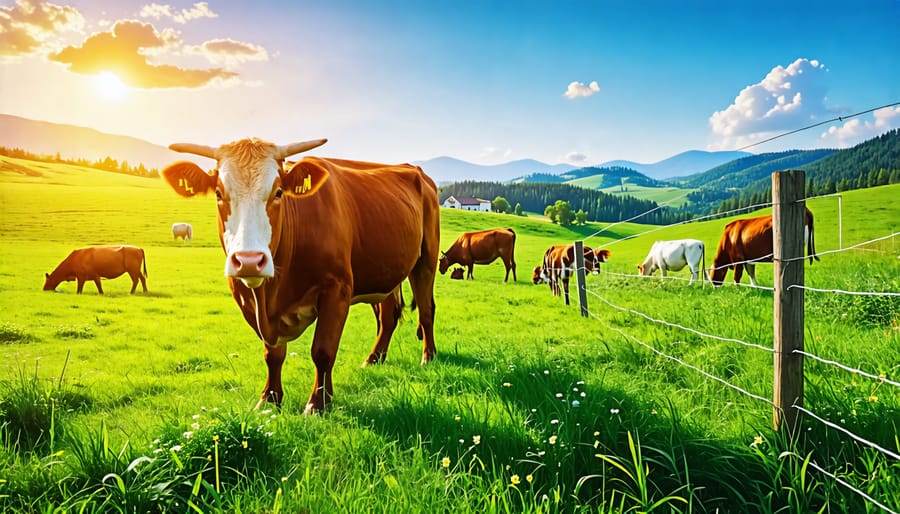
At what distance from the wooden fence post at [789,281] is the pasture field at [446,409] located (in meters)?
0.24

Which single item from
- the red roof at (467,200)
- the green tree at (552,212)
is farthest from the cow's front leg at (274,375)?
the red roof at (467,200)

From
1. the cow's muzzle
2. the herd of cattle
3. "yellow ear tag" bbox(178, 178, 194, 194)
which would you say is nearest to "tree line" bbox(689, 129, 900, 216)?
the herd of cattle

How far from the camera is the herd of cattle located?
2.87 metres

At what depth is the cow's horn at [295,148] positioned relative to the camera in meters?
3.09

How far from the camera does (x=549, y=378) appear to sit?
337 cm

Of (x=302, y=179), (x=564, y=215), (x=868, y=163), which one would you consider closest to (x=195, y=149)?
(x=302, y=179)

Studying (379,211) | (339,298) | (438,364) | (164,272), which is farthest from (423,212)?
(164,272)

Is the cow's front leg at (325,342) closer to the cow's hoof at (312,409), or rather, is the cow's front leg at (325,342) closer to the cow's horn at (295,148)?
the cow's hoof at (312,409)

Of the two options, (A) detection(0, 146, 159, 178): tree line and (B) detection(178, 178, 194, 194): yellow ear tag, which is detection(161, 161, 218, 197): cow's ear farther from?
(A) detection(0, 146, 159, 178): tree line

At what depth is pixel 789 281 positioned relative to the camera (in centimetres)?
239

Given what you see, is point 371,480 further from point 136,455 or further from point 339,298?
point 339,298

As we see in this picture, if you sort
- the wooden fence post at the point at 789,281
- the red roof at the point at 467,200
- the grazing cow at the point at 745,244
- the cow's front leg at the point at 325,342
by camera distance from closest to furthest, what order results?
the wooden fence post at the point at 789,281, the cow's front leg at the point at 325,342, the grazing cow at the point at 745,244, the red roof at the point at 467,200

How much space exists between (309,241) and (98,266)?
5342 mm

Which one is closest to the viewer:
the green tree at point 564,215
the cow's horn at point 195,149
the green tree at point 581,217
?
the cow's horn at point 195,149
